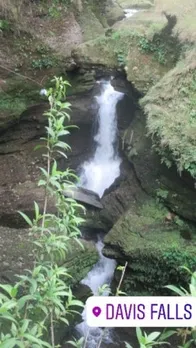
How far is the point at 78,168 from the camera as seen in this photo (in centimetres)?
1143

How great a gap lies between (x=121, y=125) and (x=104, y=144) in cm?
78

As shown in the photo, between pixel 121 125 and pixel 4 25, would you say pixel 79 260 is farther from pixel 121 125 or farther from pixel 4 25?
pixel 4 25

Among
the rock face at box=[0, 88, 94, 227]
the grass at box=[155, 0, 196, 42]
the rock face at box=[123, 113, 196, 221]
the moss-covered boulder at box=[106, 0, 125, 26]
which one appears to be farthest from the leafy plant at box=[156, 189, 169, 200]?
the moss-covered boulder at box=[106, 0, 125, 26]

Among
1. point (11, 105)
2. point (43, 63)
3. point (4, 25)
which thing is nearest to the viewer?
point (11, 105)

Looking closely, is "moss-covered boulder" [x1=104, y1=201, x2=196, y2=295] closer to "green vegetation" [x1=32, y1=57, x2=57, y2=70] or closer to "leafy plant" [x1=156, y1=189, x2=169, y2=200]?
"leafy plant" [x1=156, y1=189, x2=169, y2=200]

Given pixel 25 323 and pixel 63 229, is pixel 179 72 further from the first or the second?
pixel 25 323

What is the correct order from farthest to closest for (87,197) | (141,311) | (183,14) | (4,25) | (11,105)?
(4,25) → (183,14) → (11,105) → (87,197) → (141,311)

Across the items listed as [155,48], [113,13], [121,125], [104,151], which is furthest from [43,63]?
[113,13]

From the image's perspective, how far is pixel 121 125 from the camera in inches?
437

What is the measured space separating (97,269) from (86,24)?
26.7 ft

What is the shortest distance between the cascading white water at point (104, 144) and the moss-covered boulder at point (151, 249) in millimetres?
2873

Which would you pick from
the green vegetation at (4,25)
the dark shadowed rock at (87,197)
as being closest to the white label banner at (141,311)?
the dark shadowed rock at (87,197)

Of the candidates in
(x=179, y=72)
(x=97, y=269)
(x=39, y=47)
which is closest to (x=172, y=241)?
(x=97, y=269)

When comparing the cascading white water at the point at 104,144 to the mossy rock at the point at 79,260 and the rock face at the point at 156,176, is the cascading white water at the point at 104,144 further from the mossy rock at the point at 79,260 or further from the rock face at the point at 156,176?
the mossy rock at the point at 79,260
